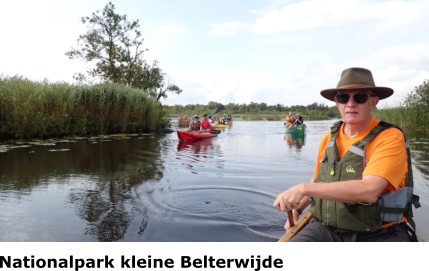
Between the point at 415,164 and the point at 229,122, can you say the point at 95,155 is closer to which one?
the point at 415,164

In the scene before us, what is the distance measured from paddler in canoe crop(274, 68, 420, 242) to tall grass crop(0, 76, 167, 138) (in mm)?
13380

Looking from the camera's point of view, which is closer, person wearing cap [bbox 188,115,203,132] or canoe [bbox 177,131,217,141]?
canoe [bbox 177,131,217,141]

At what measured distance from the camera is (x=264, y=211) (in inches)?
185

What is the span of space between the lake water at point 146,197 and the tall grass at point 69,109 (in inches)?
159

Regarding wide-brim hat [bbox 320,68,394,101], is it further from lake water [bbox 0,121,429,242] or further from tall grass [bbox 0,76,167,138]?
tall grass [bbox 0,76,167,138]

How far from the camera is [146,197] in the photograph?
5312 mm

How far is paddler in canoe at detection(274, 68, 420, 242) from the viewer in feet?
6.54

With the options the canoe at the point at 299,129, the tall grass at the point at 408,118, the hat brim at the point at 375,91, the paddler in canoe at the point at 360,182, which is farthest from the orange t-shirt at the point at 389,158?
the tall grass at the point at 408,118

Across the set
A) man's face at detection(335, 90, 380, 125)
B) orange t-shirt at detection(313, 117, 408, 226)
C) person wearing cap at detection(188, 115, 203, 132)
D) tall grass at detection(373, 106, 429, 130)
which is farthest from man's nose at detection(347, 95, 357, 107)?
tall grass at detection(373, 106, 429, 130)

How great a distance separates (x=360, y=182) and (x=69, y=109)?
1536 centimetres

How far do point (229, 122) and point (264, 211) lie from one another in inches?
1181

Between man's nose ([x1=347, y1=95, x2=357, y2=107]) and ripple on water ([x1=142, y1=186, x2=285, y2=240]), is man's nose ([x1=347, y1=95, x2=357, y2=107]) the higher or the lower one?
the higher one

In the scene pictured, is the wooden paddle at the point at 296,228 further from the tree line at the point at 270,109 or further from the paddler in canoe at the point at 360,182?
the tree line at the point at 270,109
